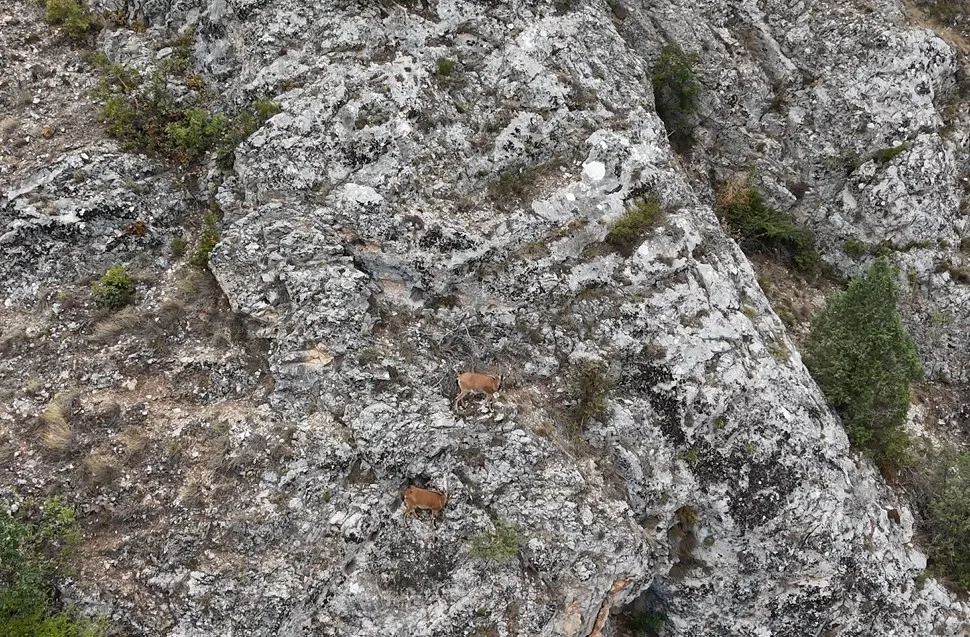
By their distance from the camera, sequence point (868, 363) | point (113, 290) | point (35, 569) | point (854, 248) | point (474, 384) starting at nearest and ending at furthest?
point (35, 569), point (474, 384), point (113, 290), point (868, 363), point (854, 248)

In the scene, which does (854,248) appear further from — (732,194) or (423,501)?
(423,501)

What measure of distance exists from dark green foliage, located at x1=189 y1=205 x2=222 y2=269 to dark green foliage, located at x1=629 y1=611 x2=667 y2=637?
1165 cm

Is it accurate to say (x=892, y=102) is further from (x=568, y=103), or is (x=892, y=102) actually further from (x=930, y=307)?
(x=568, y=103)

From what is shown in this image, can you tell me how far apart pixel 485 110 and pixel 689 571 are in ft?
35.2

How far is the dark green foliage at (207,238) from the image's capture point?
10750mm

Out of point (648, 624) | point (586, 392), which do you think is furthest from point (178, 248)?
point (648, 624)

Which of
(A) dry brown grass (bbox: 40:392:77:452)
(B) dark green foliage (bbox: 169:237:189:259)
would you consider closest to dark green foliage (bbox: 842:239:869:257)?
(B) dark green foliage (bbox: 169:237:189:259)

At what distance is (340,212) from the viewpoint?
10688 mm

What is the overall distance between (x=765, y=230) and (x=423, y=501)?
1221 centimetres

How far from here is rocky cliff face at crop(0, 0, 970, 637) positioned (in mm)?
9062

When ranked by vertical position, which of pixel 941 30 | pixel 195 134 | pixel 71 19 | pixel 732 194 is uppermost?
pixel 941 30

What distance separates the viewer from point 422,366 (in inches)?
404

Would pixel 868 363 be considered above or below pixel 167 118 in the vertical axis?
below

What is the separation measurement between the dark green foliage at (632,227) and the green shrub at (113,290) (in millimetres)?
9605
